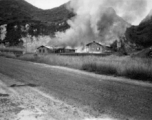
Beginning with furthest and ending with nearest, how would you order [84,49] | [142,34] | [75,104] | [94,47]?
[84,49]
[94,47]
[142,34]
[75,104]

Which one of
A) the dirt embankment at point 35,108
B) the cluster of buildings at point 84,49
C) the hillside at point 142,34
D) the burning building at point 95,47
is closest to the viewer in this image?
the dirt embankment at point 35,108

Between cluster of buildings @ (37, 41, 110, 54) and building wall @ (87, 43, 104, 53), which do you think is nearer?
cluster of buildings @ (37, 41, 110, 54)

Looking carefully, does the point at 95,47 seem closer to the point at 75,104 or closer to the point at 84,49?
the point at 84,49

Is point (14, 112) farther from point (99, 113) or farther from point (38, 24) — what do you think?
point (38, 24)

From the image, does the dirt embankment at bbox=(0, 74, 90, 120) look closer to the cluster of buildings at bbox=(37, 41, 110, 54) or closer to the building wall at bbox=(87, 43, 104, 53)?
the cluster of buildings at bbox=(37, 41, 110, 54)

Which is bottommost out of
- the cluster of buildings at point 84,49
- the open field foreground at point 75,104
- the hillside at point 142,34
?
the open field foreground at point 75,104

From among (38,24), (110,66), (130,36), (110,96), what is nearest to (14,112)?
(110,96)

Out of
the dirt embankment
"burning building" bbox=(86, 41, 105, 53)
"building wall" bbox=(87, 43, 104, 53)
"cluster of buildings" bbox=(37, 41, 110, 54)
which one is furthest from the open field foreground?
"building wall" bbox=(87, 43, 104, 53)

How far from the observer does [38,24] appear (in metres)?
72.8

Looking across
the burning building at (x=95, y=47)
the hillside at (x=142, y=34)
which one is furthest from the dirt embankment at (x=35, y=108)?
the burning building at (x=95, y=47)

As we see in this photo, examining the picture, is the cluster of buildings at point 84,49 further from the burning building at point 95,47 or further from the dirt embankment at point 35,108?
the dirt embankment at point 35,108

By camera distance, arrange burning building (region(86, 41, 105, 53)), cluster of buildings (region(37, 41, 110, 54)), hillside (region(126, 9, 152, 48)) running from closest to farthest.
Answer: hillside (region(126, 9, 152, 48)), cluster of buildings (region(37, 41, 110, 54)), burning building (region(86, 41, 105, 53))

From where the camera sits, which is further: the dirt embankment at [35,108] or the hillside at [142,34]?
the hillside at [142,34]

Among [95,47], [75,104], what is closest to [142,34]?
[95,47]
